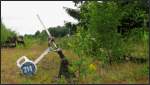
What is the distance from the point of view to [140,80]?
10492 millimetres

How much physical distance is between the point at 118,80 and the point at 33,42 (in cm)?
1656

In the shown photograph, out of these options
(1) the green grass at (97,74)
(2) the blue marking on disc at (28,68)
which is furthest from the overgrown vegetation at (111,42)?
(2) the blue marking on disc at (28,68)

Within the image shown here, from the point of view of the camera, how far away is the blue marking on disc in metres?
11.4

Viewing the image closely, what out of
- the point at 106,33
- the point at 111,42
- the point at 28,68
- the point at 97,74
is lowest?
the point at 97,74

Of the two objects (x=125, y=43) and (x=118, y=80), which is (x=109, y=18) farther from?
(x=118, y=80)

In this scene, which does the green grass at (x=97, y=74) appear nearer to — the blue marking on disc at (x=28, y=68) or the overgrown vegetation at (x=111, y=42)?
the overgrown vegetation at (x=111, y=42)

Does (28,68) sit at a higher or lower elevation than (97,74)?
higher

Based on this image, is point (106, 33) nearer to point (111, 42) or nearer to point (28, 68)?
point (111, 42)

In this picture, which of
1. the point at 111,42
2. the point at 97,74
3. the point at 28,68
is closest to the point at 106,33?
the point at 111,42

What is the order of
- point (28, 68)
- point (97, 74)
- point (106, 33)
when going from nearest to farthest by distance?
1. point (97, 74)
2. point (28, 68)
3. point (106, 33)

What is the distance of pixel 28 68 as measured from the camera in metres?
11.5

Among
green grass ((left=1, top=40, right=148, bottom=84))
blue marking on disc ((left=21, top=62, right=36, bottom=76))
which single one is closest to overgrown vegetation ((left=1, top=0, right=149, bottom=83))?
green grass ((left=1, top=40, right=148, bottom=84))

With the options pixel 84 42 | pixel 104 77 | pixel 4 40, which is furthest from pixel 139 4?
pixel 4 40

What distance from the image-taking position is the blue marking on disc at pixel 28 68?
447 inches
